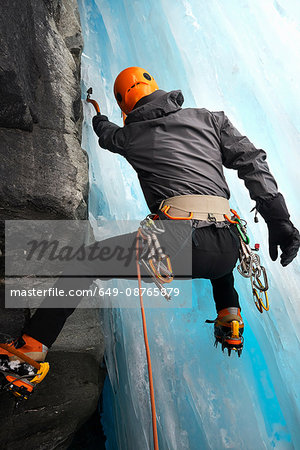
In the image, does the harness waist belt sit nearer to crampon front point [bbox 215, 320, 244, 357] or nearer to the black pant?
the black pant

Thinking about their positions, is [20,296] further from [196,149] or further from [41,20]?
[41,20]

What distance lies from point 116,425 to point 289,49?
344 centimetres

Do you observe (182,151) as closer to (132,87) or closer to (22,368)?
(132,87)

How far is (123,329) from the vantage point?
271cm

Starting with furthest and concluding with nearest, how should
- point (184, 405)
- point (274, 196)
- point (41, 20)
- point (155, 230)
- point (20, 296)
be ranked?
point (41, 20)
point (184, 405)
point (20, 296)
point (274, 196)
point (155, 230)

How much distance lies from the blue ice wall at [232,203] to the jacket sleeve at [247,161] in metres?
1.04

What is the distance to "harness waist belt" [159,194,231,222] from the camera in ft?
5.75

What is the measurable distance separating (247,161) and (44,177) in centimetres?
120

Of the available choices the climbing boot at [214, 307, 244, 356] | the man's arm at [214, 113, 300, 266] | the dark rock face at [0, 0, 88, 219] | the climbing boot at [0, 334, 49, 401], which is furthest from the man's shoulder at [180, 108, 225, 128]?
the climbing boot at [0, 334, 49, 401]

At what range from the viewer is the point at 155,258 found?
5.55ft

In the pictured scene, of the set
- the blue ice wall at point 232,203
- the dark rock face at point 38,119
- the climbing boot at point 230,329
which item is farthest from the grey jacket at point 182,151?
the blue ice wall at point 232,203

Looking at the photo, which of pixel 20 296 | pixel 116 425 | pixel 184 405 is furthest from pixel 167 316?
pixel 20 296

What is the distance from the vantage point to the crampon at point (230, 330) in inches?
79.3

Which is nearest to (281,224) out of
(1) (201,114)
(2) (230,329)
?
(2) (230,329)
